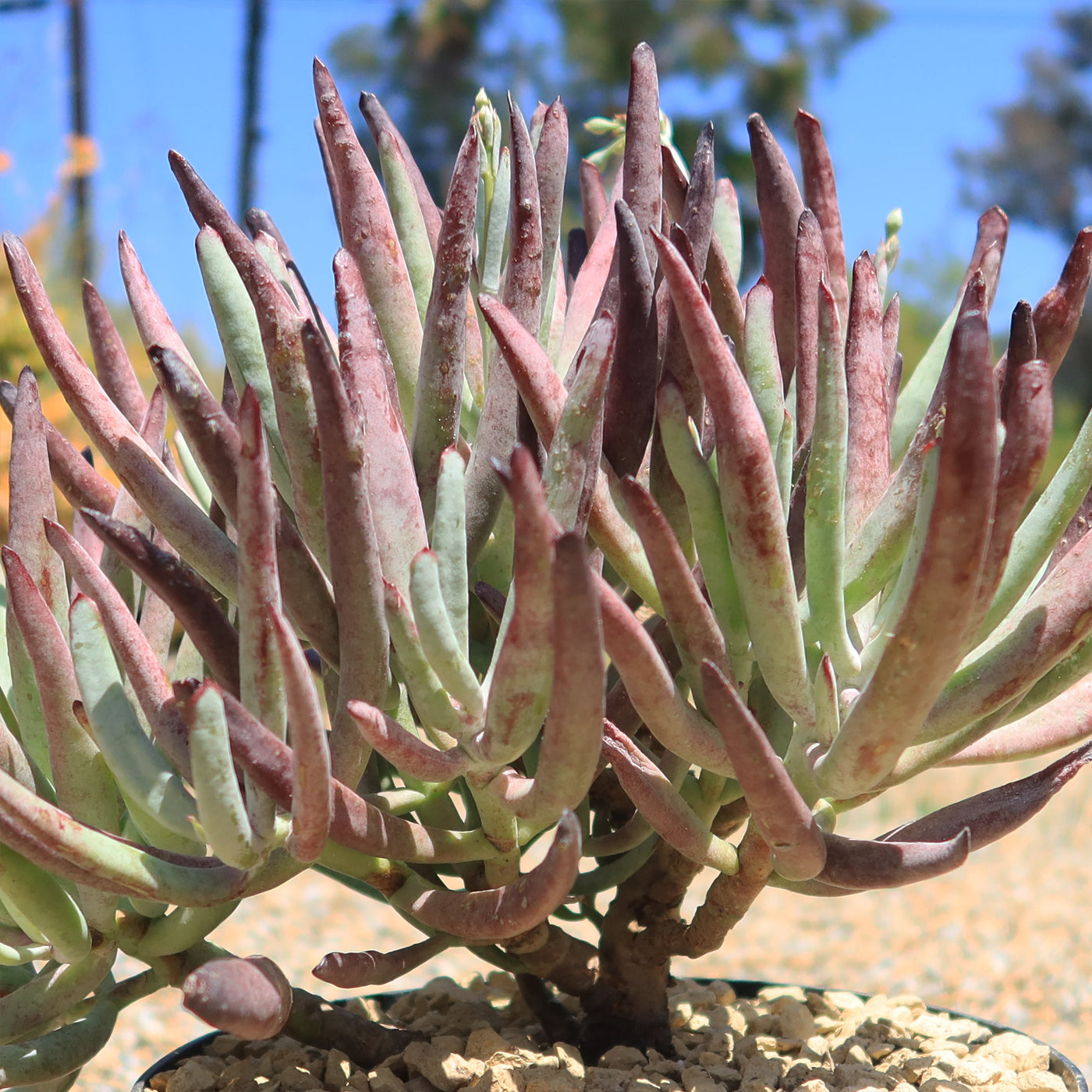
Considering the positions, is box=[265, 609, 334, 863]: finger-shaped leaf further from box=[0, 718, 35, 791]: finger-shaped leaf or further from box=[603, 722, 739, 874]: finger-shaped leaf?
box=[0, 718, 35, 791]: finger-shaped leaf

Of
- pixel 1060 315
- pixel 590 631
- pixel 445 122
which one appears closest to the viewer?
pixel 590 631

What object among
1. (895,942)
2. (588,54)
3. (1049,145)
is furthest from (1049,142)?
(895,942)

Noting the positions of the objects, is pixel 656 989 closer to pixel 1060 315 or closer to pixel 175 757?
pixel 175 757

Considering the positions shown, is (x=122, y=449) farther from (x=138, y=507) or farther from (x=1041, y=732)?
(x=1041, y=732)

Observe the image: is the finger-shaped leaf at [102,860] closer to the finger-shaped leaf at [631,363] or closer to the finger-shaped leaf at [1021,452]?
the finger-shaped leaf at [631,363]

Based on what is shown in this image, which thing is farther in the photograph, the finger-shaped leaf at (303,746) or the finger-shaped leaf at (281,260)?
the finger-shaped leaf at (281,260)

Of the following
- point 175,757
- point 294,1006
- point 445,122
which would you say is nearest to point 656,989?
point 294,1006

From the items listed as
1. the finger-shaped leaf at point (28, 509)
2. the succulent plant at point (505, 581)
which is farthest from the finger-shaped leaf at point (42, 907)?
the finger-shaped leaf at point (28, 509)
